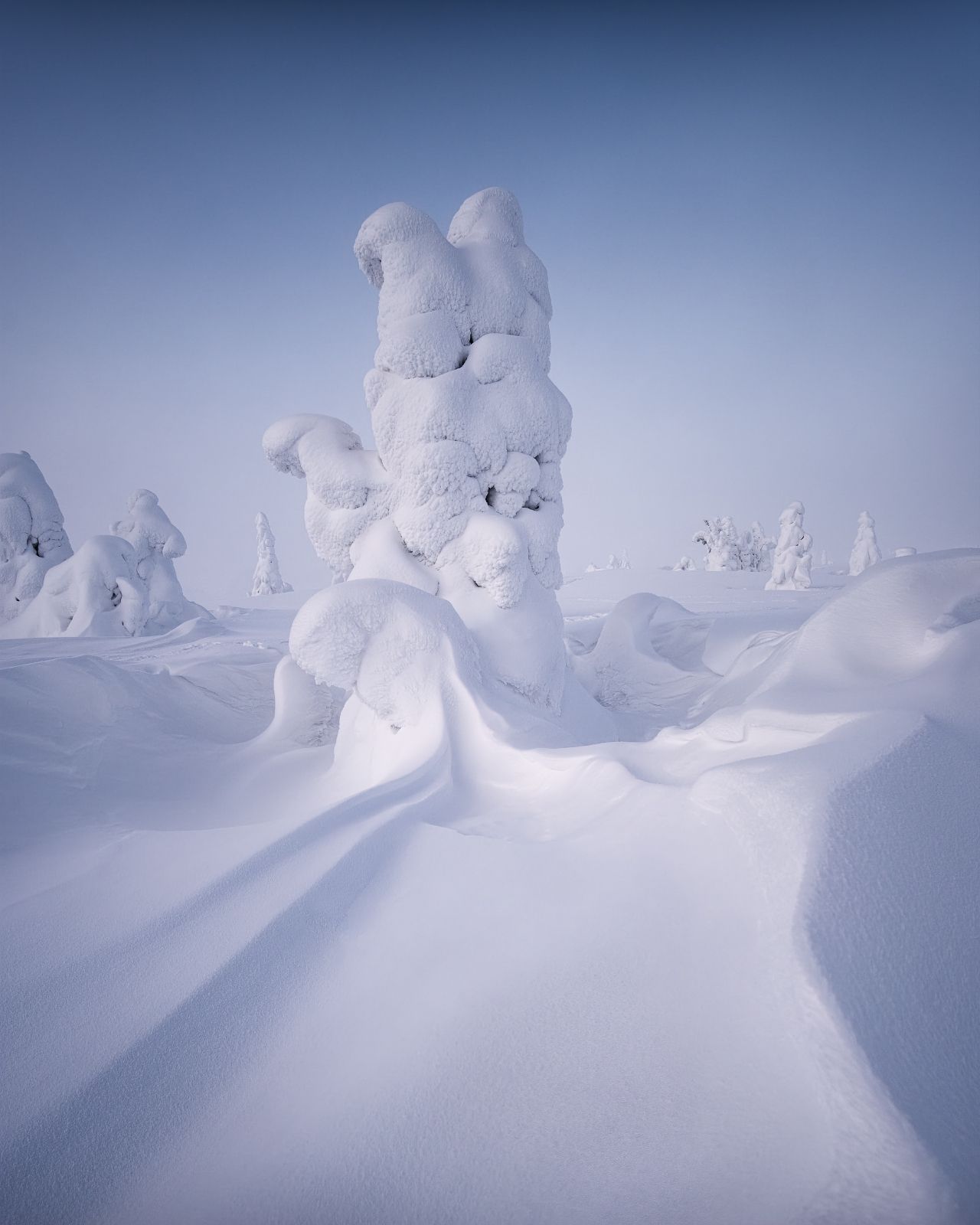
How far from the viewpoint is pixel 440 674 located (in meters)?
2.92

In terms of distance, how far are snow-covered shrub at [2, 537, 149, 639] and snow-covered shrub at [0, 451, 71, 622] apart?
56cm

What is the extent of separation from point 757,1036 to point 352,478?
13.4 feet

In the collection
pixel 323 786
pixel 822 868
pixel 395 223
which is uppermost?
pixel 395 223

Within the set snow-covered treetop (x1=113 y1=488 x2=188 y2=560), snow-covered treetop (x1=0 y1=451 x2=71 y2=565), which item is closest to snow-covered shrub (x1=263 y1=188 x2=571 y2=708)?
snow-covered treetop (x1=0 y1=451 x2=71 y2=565)

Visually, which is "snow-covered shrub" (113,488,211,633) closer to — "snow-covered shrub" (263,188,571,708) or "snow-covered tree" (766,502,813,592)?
"snow-covered shrub" (263,188,571,708)

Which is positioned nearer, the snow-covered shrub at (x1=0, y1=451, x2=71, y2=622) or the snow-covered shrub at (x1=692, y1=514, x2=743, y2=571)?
the snow-covered shrub at (x1=0, y1=451, x2=71, y2=622)

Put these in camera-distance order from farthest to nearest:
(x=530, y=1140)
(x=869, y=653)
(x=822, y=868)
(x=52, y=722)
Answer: (x=52, y=722) → (x=869, y=653) → (x=822, y=868) → (x=530, y=1140)

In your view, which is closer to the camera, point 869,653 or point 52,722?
point 869,653

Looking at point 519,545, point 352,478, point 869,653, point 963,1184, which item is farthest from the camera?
point 352,478

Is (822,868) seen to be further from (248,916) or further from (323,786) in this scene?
(323,786)

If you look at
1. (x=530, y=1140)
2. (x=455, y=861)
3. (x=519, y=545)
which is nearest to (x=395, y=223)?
(x=519, y=545)

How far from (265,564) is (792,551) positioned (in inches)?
1043

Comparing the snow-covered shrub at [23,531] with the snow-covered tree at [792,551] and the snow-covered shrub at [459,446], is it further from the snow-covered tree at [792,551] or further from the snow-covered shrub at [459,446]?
the snow-covered tree at [792,551]

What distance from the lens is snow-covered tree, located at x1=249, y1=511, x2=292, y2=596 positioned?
96.2ft
